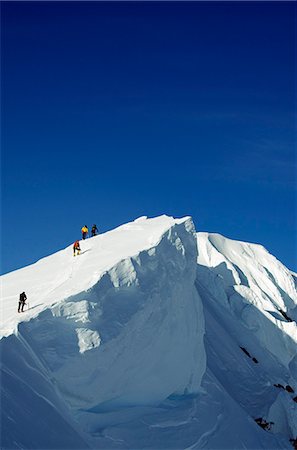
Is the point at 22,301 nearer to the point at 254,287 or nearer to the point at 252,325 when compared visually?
the point at 252,325

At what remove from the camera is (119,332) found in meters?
21.2

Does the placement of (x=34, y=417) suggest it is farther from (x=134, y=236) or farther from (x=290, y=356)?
(x=290, y=356)

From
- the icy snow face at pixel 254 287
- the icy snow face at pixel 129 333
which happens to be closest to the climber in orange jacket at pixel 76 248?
the icy snow face at pixel 129 333

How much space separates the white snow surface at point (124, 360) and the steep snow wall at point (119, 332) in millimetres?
39

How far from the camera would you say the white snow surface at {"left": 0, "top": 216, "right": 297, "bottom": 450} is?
57.1 ft

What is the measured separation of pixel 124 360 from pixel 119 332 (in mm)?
1090

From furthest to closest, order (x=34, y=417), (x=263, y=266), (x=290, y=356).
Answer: (x=263, y=266) < (x=290, y=356) < (x=34, y=417)

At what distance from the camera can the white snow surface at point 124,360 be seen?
17406 mm

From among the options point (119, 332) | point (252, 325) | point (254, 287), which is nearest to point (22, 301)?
point (119, 332)

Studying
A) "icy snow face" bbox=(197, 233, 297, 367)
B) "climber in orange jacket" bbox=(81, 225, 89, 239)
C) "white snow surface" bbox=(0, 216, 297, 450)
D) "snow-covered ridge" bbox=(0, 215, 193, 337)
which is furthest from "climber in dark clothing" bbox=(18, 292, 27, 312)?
"icy snow face" bbox=(197, 233, 297, 367)

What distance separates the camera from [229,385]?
31.6 m

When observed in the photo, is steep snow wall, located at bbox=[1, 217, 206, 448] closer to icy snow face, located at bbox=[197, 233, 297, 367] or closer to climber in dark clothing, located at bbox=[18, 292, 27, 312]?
climber in dark clothing, located at bbox=[18, 292, 27, 312]

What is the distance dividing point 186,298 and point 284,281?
112ft

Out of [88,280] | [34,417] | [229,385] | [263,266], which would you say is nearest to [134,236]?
[88,280]
